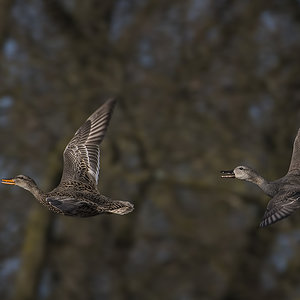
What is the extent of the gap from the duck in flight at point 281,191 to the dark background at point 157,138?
21.8 feet

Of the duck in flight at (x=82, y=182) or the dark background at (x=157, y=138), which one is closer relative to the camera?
the duck in flight at (x=82, y=182)

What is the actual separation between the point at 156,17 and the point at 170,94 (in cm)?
160

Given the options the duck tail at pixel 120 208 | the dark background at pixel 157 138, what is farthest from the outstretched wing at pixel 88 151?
the dark background at pixel 157 138

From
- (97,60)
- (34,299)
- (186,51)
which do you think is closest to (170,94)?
(186,51)

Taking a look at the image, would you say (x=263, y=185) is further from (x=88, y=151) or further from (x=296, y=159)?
(x=88, y=151)

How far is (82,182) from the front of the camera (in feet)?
17.8

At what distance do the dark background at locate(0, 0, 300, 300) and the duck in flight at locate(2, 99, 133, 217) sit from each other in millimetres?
5850

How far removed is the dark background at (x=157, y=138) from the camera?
40.5 feet

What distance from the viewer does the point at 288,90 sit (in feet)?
40.4

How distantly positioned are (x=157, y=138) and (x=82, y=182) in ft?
23.8

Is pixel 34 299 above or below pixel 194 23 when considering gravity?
below

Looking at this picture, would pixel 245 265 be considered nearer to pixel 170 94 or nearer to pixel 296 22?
pixel 170 94

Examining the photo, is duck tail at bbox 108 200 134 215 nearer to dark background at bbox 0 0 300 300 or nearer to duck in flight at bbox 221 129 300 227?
duck in flight at bbox 221 129 300 227

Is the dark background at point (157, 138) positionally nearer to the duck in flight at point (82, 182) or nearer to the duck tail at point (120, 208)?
the duck in flight at point (82, 182)
